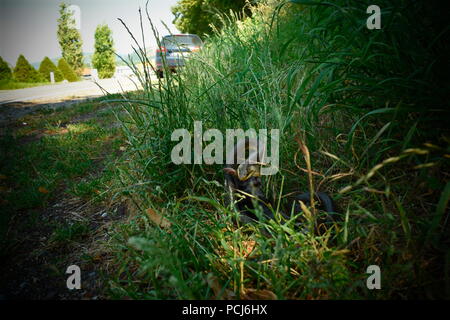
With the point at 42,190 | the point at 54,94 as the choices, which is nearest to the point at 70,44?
the point at 54,94

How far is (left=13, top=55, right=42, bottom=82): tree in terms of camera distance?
17203mm

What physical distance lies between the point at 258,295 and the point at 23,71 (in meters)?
22.7

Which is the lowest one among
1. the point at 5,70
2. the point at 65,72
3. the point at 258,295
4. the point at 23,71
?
the point at 258,295

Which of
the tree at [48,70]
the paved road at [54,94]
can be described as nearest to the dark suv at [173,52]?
the paved road at [54,94]

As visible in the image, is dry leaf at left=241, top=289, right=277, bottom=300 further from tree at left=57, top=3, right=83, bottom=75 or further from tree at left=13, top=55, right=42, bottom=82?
tree at left=57, top=3, right=83, bottom=75

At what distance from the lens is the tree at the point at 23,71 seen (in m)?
17.2

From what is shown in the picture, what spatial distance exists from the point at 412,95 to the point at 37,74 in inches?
913

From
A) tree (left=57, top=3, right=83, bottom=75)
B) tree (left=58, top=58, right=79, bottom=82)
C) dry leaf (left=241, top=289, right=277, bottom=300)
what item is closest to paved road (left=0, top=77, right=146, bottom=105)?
dry leaf (left=241, top=289, right=277, bottom=300)

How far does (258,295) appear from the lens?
801 mm

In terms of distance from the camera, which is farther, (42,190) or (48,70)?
(48,70)

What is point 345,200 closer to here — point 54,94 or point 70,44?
point 54,94

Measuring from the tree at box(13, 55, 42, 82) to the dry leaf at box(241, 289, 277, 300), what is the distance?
22.1 metres

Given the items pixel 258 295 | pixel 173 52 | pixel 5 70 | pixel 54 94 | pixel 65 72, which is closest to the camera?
pixel 258 295

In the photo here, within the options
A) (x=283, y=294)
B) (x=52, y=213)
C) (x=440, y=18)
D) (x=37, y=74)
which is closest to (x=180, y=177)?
(x=283, y=294)
